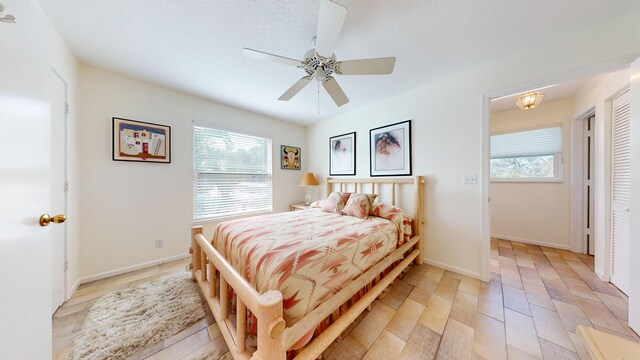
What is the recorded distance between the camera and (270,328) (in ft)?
2.76

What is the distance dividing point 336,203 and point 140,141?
2598mm

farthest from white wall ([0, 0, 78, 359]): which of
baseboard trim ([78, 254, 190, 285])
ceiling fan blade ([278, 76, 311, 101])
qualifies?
baseboard trim ([78, 254, 190, 285])

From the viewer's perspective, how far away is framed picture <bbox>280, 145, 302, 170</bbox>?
387 cm

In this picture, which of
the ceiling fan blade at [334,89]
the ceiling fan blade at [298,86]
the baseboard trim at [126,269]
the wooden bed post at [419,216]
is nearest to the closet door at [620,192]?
the wooden bed post at [419,216]

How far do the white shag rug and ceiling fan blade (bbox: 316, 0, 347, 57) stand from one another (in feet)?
7.57

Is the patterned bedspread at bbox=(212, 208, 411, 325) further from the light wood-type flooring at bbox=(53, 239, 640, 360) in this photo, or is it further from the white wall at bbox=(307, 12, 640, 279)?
the white wall at bbox=(307, 12, 640, 279)

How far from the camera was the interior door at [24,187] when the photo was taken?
65 cm

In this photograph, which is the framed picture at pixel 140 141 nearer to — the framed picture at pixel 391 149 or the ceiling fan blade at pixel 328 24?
the ceiling fan blade at pixel 328 24

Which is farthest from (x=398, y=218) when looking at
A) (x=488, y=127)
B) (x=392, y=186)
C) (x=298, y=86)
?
(x=298, y=86)

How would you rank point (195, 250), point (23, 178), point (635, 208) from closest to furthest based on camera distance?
point (23, 178), point (635, 208), point (195, 250)

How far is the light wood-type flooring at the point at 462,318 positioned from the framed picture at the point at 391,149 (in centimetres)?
138

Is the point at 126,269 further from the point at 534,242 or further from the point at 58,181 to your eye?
the point at 534,242

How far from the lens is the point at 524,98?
8.16 ft

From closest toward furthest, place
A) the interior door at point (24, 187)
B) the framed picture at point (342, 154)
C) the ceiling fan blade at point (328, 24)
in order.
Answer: the interior door at point (24, 187) → the ceiling fan blade at point (328, 24) → the framed picture at point (342, 154)
